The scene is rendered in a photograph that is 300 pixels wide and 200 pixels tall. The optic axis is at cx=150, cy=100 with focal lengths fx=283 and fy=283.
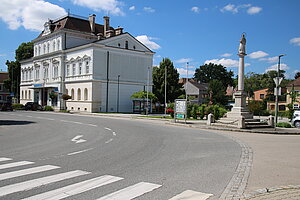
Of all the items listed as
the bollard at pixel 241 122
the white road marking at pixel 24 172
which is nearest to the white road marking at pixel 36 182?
the white road marking at pixel 24 172

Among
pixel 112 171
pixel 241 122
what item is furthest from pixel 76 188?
pixel 241 122

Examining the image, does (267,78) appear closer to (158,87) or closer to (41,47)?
(158,87)

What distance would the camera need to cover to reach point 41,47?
61.8 meters

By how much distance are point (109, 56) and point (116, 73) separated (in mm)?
3187

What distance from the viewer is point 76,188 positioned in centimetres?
571

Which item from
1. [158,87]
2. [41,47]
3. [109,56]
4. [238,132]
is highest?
[41,47]

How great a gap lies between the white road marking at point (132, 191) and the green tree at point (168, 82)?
56234 mm

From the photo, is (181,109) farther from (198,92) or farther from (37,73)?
(198,92)

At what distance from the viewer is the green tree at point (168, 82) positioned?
62219 millimetres

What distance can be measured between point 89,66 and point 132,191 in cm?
4367

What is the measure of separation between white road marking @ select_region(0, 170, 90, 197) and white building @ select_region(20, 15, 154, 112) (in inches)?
1563

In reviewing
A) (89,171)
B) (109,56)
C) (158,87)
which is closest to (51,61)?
(109,56)

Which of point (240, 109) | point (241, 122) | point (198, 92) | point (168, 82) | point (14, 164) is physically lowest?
point (14, 164)

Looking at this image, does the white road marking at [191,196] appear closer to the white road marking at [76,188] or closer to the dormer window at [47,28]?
the white road marking at [76,188]
